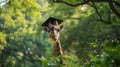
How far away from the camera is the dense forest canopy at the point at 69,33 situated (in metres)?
2.57

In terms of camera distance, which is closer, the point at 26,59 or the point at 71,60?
the point at 71,60

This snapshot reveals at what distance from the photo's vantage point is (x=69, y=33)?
60.0ft

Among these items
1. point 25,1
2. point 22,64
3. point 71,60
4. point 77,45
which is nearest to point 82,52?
point 77,45

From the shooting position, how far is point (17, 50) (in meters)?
27.7

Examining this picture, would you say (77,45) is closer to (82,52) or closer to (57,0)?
(82,52)

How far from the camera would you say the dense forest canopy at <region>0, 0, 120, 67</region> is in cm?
257

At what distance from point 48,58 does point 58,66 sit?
0.13 m

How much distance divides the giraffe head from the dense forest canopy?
1.93 ft

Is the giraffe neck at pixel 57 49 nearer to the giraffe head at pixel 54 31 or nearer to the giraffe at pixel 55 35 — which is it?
the giraffe at pixel 55 35

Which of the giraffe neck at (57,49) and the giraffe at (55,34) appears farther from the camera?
the giraffe at (55,34)

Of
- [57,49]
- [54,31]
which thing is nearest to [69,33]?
[54,31]

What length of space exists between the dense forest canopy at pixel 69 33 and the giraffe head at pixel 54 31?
1.93 feet

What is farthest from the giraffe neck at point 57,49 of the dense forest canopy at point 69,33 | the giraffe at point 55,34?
the dense forest canopy at point 69,33

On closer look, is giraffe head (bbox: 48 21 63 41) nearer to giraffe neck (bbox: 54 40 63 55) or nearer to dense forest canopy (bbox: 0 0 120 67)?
giraffe neck (bbox: 54 40 63 55)
